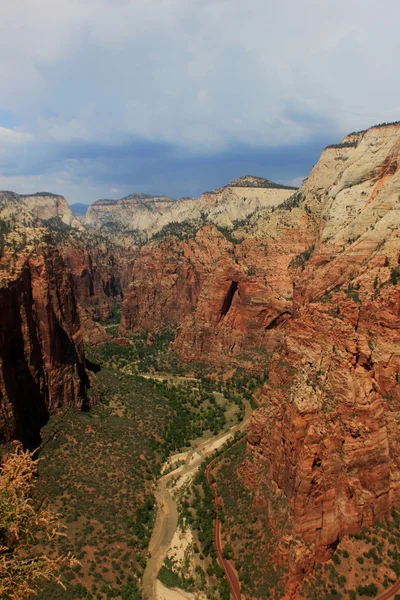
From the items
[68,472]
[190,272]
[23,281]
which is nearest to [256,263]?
[190,272]

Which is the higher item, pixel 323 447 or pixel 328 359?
pixel 328 359

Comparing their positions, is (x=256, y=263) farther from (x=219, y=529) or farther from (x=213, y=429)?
(x=219, y=529)

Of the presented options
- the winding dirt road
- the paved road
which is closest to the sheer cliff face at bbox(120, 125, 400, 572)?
the paved road

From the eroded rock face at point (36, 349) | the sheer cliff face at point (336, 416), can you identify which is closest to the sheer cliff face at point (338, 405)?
the sheer cliff face at point (336, 416)

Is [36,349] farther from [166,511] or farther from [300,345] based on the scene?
[300,345]

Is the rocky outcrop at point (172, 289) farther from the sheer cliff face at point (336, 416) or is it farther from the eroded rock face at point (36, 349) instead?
the sheer cliff face at point (336, 416)

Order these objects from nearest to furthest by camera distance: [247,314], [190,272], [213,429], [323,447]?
1. [323,447]
2. [213,429]
3. [247,314]
4. [190,272]
